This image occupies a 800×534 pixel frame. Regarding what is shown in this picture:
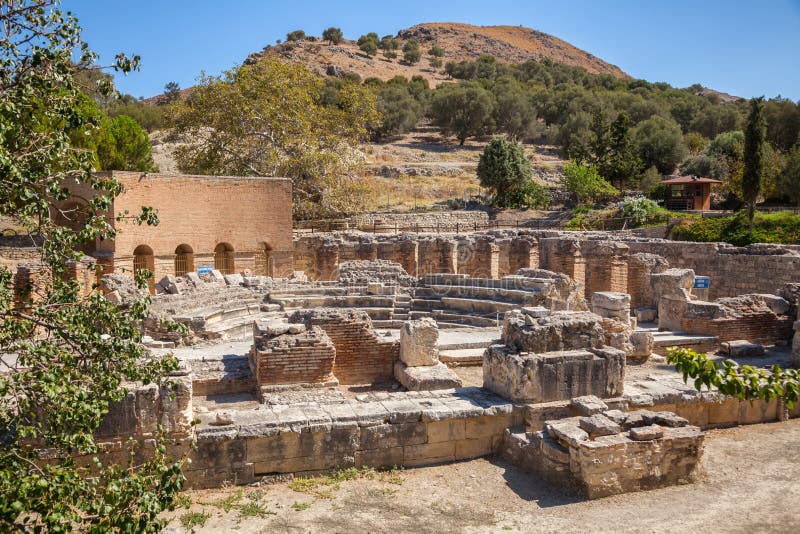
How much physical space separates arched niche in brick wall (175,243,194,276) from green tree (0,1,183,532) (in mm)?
19670

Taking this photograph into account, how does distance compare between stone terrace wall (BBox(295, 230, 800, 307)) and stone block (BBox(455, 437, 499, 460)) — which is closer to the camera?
stone block (BBox(455, 437, 499, 460))

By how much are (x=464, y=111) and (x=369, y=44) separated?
4587 centimetres

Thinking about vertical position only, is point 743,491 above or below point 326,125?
below

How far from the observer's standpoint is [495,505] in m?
7.01

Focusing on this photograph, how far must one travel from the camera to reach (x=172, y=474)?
14.1 ft

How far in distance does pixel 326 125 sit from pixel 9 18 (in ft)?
99.0

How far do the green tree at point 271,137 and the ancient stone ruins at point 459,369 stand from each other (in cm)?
Answer: 1469

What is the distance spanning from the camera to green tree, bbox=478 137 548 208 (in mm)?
40688

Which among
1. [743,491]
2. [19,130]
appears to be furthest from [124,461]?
[743,491]

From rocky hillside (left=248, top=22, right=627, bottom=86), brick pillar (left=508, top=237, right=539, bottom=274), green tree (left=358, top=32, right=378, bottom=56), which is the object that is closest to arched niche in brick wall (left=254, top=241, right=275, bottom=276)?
brick pillar (left=508, top=237, right=539, bottom=274)

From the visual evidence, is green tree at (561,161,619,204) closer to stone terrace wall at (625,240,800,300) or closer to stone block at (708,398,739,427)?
stone terrace wall at (625,240,800,300)

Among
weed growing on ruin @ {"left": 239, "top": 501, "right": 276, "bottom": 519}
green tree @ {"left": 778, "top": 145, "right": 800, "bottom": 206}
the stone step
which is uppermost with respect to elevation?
green tree @ {"left": 778, "top": 145, "right": 800, "bottom": 206}

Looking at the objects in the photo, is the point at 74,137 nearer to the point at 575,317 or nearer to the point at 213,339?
the point at 213,339

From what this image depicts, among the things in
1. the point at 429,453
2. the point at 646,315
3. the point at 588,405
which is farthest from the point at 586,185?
the point at 429,453
